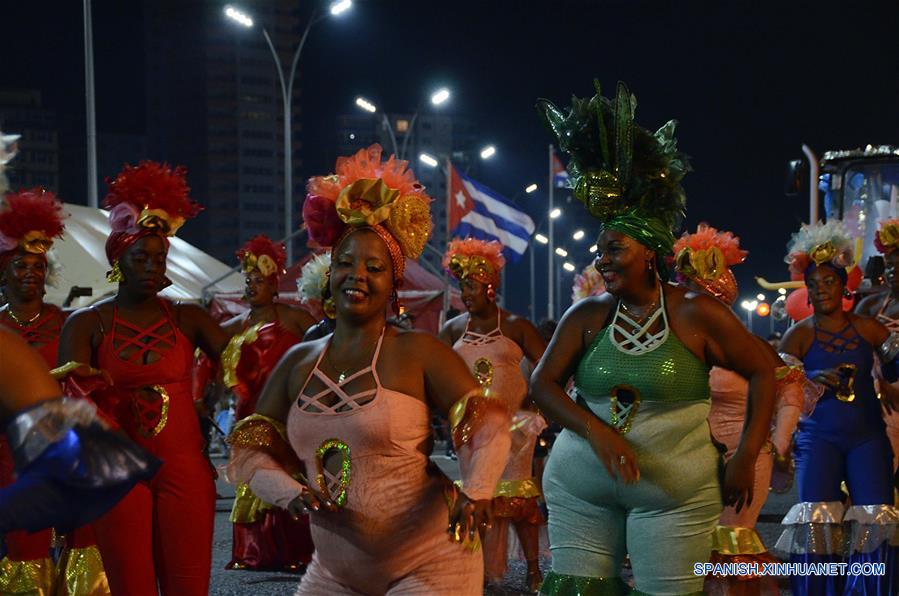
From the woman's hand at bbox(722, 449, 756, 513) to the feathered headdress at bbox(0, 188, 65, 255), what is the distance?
426 cm

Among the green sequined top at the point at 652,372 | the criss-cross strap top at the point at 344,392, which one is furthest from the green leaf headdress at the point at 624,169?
the criss-cross strap top at the point at 344,392

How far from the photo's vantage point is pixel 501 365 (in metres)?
9.63

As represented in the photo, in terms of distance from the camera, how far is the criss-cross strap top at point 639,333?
5.18 m

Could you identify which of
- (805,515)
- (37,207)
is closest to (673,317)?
(805,515)

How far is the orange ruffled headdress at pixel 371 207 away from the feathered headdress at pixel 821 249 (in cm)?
402

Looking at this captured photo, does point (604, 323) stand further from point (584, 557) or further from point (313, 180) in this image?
point (313, 180)

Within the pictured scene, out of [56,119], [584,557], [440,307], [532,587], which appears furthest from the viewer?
[56,119]

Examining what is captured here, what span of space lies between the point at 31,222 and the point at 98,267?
34.2 ft

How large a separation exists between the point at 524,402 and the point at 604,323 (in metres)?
4.44

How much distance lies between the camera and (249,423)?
4344 mm

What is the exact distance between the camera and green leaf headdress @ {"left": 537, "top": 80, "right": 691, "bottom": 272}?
5441mm

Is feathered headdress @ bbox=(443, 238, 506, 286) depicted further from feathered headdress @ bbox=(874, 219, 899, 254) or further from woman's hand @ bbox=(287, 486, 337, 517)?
woman's hand @ bbox=(287, 486, 337, 517)

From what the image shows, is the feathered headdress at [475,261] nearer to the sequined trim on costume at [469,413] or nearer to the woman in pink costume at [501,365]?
the woman in pink costume at [501,365]

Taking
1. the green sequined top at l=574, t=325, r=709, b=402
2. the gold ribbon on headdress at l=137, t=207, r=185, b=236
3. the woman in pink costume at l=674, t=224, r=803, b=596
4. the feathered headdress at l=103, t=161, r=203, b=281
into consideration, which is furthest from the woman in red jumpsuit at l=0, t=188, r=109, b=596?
the woman in pink costume at l=674, t=224, r=803, b=596
